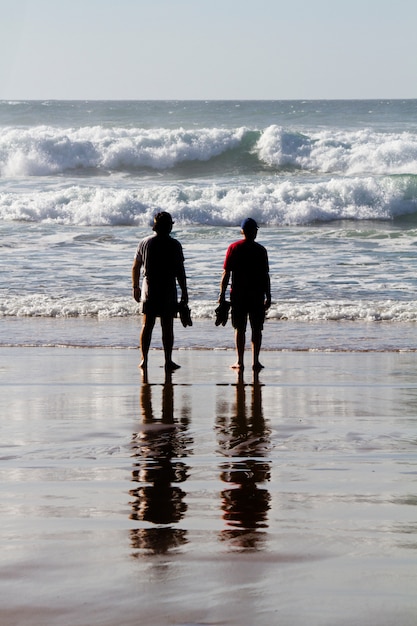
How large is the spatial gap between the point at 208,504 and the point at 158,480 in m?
0.63

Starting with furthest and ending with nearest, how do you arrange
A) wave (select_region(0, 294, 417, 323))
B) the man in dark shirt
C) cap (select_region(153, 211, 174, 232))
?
wave (select_region(0, 294, 417, 323))
the man in dark shirt
cap (select_region(153, 211, 174, 232))

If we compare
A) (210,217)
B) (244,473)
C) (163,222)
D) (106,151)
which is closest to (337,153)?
(106,151)

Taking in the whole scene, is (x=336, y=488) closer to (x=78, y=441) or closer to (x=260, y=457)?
(x=260, y=457)

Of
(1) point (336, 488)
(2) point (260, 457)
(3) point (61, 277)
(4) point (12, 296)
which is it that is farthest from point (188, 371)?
(3) point (61, 277)

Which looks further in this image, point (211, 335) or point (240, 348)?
point (211, 335)

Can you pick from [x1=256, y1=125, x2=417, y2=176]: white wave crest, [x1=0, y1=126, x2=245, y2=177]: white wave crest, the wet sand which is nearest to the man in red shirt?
the wet sand

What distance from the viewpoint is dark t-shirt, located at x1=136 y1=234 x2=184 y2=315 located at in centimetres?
1019

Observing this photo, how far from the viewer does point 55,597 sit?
394 centimetres

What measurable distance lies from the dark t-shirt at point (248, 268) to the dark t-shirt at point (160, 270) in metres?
0.49

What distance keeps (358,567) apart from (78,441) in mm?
3042

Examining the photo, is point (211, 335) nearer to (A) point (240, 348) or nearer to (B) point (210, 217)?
(A) point (240, 348)

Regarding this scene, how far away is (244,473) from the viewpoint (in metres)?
5.97

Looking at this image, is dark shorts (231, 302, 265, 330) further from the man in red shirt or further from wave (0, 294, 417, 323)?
wave (0, 294, 417, 323)

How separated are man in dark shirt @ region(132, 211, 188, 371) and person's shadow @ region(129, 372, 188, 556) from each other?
1.93 meters
